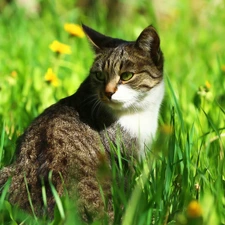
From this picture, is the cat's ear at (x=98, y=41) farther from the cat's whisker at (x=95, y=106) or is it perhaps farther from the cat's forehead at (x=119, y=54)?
the cat's whisker at (x=95, y=106)

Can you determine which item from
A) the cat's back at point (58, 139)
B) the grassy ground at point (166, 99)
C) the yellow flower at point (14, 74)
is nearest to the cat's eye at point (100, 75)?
the cat's back at point (58, 139)

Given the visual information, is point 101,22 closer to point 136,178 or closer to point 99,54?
point 99,54

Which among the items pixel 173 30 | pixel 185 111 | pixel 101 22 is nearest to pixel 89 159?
pixel 185 111

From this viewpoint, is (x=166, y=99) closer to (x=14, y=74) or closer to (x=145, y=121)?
(x=145, y=121)

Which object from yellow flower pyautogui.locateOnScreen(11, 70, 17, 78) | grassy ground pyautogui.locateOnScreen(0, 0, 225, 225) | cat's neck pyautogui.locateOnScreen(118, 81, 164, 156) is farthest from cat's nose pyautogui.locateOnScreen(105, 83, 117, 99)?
yellow flower pyautogui.locateOnScreen(11, 70, 17, 78)

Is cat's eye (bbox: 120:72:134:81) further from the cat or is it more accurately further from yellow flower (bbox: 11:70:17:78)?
yellow flower (bbox: 11:70:17:78)

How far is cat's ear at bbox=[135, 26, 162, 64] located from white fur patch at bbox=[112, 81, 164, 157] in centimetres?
23

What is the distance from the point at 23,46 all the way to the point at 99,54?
2096 millimetres

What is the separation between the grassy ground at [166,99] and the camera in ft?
8.10

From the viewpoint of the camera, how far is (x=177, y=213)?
2549 mm

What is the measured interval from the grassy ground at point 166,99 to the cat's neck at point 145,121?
0.50ft

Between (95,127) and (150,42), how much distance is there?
593 mm

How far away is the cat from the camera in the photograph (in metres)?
2.83

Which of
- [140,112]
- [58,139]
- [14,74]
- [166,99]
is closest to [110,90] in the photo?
[140,112]
